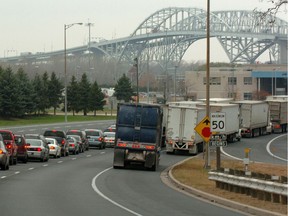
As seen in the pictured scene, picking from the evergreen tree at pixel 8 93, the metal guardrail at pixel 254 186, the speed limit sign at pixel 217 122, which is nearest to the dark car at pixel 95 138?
the speed limit sign at pixel 217 122

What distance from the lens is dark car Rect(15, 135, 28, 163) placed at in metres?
39.1

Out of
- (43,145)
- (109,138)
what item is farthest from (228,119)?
(43,145)

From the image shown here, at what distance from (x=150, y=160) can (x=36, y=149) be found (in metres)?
8.25

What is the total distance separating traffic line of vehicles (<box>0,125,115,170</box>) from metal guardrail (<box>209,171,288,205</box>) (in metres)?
10.9

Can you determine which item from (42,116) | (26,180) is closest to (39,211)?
(26,180)

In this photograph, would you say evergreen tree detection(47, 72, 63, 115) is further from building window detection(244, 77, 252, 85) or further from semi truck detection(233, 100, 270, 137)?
building window detection(244, 77, 252, 85)

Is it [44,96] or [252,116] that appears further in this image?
[44,96]

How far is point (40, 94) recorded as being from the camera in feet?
355

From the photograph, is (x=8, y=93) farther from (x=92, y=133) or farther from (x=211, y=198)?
(x=211, y=198)

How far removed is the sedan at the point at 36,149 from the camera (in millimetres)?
41750

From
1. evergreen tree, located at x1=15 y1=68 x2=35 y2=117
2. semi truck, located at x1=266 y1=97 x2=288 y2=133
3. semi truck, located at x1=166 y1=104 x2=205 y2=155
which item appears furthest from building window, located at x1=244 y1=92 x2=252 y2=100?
semi truck, located at x1=166 y1=104 x2=205 y2=155

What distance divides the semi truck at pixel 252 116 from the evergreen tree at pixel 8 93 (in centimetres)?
3275

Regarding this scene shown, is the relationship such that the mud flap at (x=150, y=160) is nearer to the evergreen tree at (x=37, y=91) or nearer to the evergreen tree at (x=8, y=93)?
the evergreen tree at (x=8, y=93)

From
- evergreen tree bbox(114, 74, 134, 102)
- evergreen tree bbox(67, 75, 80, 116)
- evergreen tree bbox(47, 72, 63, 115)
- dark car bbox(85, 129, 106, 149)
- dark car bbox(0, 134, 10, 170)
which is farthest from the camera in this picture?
evergreen tree bbox(114, 74, 134, 102)
